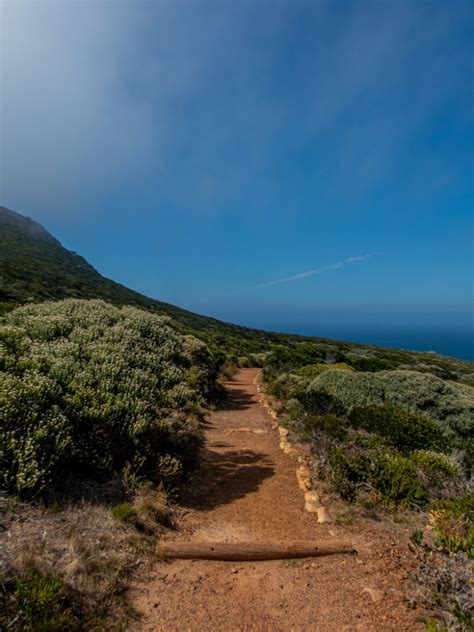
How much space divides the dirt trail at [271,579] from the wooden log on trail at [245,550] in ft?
0.26

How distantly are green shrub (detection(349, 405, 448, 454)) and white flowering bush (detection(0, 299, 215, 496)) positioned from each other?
16.1 ft

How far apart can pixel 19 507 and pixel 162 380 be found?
14.3 feet

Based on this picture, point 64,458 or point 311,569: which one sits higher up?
point 64,458

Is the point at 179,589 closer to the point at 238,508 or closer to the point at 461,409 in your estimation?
the point at 238,508

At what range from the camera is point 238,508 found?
19.5 feet

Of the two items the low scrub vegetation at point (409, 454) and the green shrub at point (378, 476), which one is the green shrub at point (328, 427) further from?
the green shrub at point (378, 476)

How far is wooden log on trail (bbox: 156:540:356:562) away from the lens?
433cm

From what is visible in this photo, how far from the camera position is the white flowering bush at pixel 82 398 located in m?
Result: 4.61

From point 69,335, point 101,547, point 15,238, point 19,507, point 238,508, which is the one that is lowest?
point 238,508

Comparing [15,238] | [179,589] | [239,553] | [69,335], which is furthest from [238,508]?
[15,238]

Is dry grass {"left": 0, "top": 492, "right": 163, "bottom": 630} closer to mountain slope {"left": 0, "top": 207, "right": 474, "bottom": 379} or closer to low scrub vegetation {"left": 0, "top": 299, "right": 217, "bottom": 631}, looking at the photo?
low scrub vegetation {"left": 0, "top": 299, "right": 217, "bottom": 631}

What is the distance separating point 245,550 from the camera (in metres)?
4.44

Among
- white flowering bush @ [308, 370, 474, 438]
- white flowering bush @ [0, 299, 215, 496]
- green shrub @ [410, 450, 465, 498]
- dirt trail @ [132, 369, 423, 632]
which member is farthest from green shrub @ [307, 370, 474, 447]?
white flowering bush @ [0, 299, 215, 496]

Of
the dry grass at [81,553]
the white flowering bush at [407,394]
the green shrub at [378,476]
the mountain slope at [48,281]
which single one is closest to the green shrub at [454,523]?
the green shrub at [378,476]
